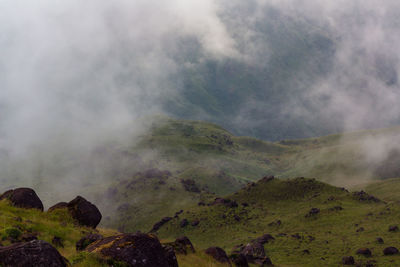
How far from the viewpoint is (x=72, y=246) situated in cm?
2178

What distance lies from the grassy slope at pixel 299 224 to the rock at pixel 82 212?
68.9 meters

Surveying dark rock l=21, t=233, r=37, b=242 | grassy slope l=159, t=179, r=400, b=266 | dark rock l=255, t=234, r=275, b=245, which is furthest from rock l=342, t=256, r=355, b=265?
dark rock l=21, t=233, r=37, b=242

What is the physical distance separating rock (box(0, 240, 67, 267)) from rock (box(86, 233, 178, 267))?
7.72 ft

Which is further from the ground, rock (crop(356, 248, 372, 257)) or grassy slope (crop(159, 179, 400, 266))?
grassy slope (crop(159, 179, 400, 266))

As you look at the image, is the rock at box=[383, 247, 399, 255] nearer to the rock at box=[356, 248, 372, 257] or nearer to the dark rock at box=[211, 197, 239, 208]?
the rock at box=[356, 248, 372, 257]

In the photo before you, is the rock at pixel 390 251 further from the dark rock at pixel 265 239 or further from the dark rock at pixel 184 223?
the dark rock at pixel 184 223

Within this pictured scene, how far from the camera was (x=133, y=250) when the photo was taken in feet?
49.2

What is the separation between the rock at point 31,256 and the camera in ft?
41.5

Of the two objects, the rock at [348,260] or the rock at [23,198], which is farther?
the rock at [348,260]

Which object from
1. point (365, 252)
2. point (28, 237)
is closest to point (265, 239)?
point (365, 252)

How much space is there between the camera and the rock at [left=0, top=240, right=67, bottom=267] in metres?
12.6

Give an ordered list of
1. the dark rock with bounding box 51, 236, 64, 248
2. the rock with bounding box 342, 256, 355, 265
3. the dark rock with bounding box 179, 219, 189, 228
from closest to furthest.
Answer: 1. the dark rock with bounding box 51, 236, 64, 248
2. the rock with bounding box 342, 256, 355, 265
3. the dark rock with bounding box 179, 219, 189, 228

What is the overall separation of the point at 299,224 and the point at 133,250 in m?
131

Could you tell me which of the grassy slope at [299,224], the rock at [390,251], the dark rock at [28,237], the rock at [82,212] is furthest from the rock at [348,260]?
the dark rock at [28,237]
